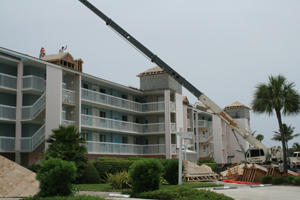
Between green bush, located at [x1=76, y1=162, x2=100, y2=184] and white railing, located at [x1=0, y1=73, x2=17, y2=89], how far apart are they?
9489mm

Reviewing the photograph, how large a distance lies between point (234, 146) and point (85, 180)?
48938 millimetres

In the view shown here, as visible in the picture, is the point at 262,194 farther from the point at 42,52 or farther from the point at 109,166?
the point at 42,52

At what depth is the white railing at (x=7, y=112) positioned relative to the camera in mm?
30016

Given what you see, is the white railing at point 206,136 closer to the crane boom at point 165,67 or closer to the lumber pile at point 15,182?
the crane boom at point 165,67

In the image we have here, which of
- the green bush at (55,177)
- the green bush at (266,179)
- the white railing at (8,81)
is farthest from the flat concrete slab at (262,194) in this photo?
the white railing at (8,81)

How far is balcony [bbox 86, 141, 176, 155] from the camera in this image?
125ft

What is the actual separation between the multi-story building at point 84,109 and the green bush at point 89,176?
2875 mm

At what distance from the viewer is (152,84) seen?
48.4 meters

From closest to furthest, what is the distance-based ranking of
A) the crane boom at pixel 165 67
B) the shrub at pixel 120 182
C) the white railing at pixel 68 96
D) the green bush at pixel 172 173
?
the shrub at pixel 120 182, the green bush at pixel 172 173, the crane boom at pixel 165 67, the white railing at pixel 68 96

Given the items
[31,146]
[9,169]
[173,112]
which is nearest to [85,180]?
[31,146]

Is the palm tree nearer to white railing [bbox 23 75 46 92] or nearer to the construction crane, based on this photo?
the construction crane

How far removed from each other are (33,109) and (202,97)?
14.7 metres

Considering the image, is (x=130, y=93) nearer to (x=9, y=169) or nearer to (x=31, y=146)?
(x=31, y=146)

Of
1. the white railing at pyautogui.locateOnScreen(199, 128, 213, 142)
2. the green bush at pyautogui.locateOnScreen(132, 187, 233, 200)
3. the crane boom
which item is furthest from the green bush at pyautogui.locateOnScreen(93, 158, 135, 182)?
the white railing at pyautogui.locateOnScreen(199, 128, 213, 142)
